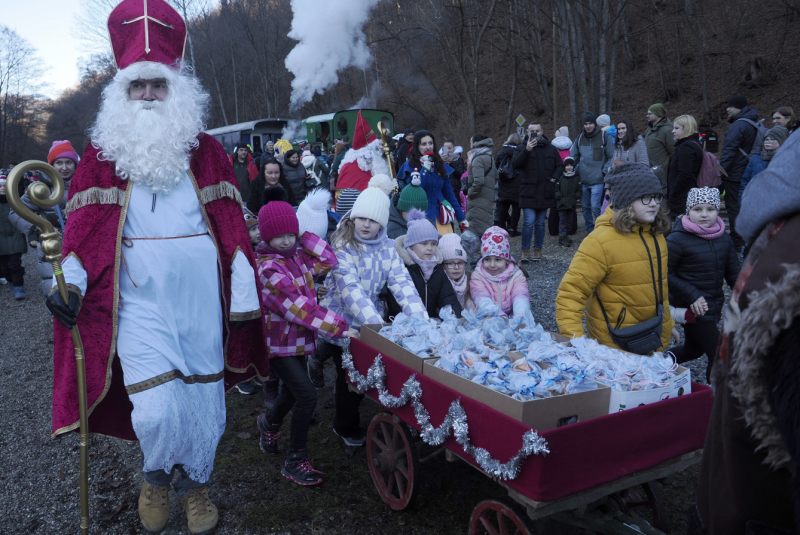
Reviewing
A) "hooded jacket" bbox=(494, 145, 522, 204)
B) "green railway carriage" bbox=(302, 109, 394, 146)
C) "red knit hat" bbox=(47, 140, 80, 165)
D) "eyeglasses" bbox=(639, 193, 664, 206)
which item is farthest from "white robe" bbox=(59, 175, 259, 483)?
"green railway carriage" bbox=(302, 109, 394, 146)

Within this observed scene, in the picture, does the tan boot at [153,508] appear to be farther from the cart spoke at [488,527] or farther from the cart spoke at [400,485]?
the cart spoke at [488,527]

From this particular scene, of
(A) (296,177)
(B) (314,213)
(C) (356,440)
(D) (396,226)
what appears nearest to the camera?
(C) (356,440)

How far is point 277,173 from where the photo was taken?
24.4 ft

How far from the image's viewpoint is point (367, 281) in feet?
13.6

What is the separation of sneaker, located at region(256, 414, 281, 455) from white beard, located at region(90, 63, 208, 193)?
185 cm

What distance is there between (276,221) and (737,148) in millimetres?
7549

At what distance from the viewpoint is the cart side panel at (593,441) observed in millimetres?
2090

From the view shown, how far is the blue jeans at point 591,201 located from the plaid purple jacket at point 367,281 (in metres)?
6.94

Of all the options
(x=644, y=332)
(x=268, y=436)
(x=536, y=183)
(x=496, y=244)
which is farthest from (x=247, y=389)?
(x=536, y=183)

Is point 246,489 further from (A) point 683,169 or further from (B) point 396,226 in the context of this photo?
(A) point 683,169

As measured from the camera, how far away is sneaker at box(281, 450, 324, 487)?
3527mm

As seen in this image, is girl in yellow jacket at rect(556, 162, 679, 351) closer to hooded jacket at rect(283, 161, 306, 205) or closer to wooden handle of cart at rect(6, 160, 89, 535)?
wooden handle of cart at rect(6, 160, 89, 535)

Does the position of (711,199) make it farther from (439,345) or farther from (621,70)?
(621,70)

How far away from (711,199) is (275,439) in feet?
11.4
